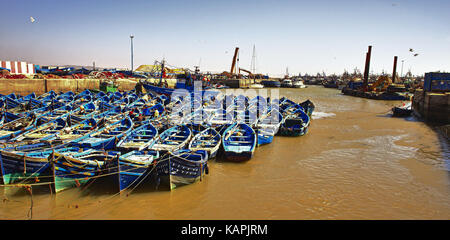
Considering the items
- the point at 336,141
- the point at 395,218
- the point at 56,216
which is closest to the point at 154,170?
the point at 56,216

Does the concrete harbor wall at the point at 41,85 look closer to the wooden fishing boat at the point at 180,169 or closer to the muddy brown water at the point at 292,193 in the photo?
the muddy brown water at the point at 292,193

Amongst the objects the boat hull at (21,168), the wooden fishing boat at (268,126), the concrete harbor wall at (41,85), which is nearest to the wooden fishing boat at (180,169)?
the boat hull at (21,168)

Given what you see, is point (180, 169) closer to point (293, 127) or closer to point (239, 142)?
point (239, 142)

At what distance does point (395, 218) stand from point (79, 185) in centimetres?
1167

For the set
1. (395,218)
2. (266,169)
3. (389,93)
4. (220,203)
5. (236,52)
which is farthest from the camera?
(236,52)

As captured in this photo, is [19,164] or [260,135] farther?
[260,135]

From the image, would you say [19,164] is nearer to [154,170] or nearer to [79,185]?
[79,185]

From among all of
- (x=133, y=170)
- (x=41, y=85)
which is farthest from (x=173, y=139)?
(x=41, y=85)

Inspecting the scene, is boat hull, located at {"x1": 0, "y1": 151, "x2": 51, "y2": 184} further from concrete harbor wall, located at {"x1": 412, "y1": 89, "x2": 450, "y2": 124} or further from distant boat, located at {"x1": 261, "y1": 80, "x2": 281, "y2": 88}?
distant boat, located at {"x1": 261, "y1": 80, "x2": 281, "y2": 88}

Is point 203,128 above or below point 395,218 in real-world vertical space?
above

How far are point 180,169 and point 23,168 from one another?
5654 mm
